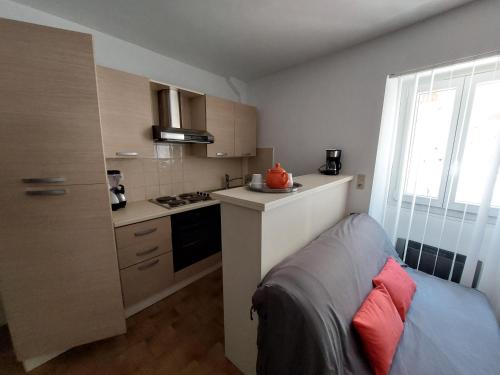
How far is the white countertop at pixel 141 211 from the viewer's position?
1.53 meters

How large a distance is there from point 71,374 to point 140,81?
2.19 m

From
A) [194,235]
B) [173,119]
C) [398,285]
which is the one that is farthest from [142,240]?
[398,285]

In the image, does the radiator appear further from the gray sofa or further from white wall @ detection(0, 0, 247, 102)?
white wall @ detection(0, 0, 247, 102)

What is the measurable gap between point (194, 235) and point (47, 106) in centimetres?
146

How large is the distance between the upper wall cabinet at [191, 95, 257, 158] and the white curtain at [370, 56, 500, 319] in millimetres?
1535

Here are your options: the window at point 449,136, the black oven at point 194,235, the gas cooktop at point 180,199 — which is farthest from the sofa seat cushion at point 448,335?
the gas cooktop at point 180,199

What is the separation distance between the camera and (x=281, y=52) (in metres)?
1.97

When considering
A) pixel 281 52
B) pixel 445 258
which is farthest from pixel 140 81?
pixel 445 258

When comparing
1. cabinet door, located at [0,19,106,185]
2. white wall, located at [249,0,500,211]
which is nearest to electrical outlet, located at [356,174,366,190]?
white wall, located at [249,0,500,211]

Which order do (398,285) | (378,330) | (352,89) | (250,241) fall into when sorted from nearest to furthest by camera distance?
(378,330) < (250,241) < (398,285) < (352,89)

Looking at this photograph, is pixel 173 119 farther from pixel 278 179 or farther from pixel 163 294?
pixel 163 294

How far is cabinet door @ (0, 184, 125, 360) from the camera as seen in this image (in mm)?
1082

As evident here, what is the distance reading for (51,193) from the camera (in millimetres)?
1108

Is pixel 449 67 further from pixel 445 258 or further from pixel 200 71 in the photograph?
pixel 200 71
